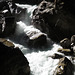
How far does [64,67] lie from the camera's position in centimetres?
877

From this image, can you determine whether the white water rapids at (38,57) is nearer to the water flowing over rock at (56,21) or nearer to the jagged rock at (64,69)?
the jagged rock at (64,69)

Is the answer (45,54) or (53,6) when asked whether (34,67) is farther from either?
(53,6)

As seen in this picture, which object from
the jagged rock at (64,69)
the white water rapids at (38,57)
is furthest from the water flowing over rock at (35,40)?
the jagged rock at (64,69)

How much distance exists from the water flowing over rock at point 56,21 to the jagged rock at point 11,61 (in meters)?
7.48

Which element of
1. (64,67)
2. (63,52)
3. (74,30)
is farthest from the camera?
(74,30)

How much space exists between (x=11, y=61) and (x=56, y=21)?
28.9 feet

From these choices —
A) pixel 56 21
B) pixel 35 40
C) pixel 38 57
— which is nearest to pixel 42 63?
pixel 38 57

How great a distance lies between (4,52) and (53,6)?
10.4 m

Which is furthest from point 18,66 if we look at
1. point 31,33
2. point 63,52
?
point 31,33

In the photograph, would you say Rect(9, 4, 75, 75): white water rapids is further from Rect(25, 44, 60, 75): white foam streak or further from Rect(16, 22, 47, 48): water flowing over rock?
Rect(16, 22, 47, 48): water flowing over rock

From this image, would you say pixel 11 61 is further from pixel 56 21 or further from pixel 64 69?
pixel 56 21

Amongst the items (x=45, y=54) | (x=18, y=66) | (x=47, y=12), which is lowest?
(x=45, y=54)

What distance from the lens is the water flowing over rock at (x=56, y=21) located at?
13.9 m

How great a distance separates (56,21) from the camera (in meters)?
14.7
